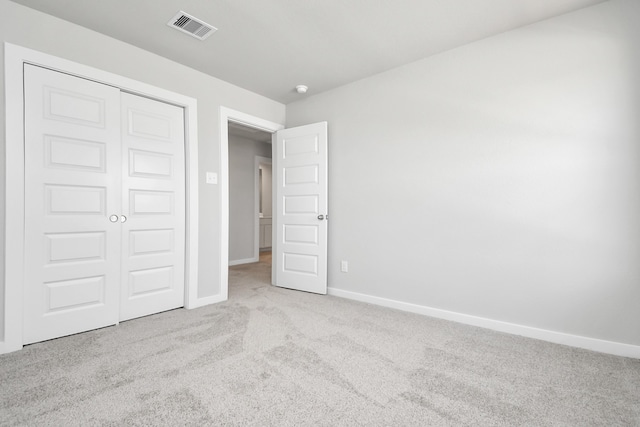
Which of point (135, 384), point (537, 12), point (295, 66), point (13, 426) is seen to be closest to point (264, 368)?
point (135, 384)

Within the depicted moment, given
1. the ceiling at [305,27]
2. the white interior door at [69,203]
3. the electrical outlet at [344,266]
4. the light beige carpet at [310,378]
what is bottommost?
the light beige carpet at [310,378]

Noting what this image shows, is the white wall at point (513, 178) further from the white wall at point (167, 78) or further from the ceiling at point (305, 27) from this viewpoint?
the white wall at point (167, 78)

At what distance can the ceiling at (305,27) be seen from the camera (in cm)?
217

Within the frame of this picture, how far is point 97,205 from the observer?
2.50 m

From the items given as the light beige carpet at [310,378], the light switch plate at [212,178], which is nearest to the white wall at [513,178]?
the light beige carpet at [310,378]

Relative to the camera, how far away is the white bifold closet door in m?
2.23

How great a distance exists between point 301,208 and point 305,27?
6.54 feet

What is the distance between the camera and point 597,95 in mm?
2172

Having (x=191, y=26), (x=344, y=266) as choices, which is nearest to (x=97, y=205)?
(x=191, y=26)

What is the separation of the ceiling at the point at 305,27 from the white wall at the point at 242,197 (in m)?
2.92

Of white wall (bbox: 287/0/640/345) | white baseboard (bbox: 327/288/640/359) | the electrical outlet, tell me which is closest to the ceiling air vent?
white wall (bbox: 287/0/640/345)

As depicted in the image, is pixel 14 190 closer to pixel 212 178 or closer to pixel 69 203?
pixel 69 203

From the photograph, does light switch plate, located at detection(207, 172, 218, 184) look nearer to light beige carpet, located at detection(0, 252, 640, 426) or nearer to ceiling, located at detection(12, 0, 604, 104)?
ceiling, located at detection(12, 0, 604, 104)

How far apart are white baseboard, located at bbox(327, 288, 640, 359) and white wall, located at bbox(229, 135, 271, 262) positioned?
3.38 meters
